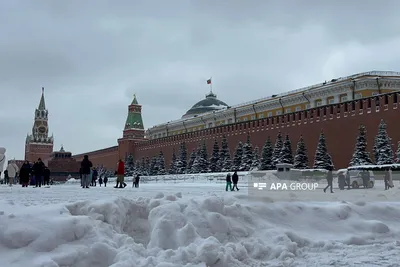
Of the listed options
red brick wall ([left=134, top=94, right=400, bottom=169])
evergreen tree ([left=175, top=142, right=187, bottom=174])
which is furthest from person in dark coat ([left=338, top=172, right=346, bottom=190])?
evergreen tree ([left=175, top=142, right=187, bottom=174])

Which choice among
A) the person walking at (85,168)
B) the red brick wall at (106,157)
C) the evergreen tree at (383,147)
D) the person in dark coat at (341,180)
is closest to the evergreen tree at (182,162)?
Answer: the evergreen tree at (383,147)

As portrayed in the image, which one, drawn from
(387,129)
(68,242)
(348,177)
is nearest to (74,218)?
(68,242)

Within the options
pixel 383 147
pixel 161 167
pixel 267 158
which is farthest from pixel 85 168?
pixel 161 167

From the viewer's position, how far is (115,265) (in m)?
3.63

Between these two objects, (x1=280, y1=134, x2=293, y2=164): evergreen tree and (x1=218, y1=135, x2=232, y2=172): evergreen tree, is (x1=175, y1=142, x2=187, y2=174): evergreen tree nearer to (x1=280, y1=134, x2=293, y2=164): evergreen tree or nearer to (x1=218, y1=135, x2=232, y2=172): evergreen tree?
(x1=218, y1=135, x2=232, y2=172): evergreen tree

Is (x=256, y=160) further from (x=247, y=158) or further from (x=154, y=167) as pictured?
(x=154, y=167)

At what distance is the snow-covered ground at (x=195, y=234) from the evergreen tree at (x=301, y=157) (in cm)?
2267

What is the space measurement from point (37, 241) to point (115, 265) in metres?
0.77

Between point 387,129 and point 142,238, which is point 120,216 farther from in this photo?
point 387,129

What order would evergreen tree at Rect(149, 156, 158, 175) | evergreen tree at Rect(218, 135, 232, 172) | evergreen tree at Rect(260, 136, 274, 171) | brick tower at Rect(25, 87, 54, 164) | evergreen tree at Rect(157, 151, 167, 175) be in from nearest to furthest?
evergreen tree at Rect(260, 136, 274, 171), evergreen tree at Rect(218, 135, 232, 172), evergreen tree at Rect(157, 151, 167, 175), evergreen tree at Rect(149, 156, 158, 175), brick tower at Rect(25, 87, 54, 164)

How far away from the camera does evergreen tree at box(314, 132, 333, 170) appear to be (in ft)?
89.5

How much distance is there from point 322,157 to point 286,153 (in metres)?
2.89

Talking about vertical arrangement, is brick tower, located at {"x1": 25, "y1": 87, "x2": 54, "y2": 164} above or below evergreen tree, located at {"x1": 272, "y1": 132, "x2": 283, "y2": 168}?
above

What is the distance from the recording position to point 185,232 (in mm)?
4418
